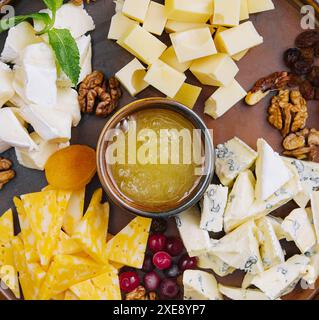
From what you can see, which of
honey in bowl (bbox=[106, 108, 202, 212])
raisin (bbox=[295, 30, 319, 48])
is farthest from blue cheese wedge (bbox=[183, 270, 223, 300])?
raisin (bbox=[295, 30, 319, 48])

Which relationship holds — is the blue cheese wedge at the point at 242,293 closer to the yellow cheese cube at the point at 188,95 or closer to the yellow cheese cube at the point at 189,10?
the yellow cheese cube at the point at 188,95

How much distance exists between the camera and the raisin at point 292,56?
195 centimetres

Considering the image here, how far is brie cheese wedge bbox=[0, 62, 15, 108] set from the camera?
72.2 inches

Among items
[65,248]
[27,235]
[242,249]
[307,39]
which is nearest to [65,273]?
[65,248]

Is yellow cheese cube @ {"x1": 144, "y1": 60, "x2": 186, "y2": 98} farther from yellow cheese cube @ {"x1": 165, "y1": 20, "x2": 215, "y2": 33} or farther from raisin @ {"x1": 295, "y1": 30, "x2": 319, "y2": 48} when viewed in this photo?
raisin @ {"x1": 295, "y1": 30, "x2": 319, "y2": 48}

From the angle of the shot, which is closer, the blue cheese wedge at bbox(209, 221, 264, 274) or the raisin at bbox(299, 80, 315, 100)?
the blue cheese wedge at bbox(209, 221, 264, 274)

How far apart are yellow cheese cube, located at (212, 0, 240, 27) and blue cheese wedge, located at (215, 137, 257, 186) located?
39 centimetres

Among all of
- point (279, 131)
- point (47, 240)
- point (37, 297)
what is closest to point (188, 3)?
point (279, 131)

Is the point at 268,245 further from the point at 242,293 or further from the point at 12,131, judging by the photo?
the point at 12,131

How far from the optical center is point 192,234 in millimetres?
1864

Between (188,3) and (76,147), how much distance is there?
604mm

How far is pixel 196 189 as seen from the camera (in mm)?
1773

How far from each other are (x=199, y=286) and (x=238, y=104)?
64cm

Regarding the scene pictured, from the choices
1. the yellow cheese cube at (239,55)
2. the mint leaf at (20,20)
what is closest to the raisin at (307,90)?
the yellow cheese cube at (239,55)
